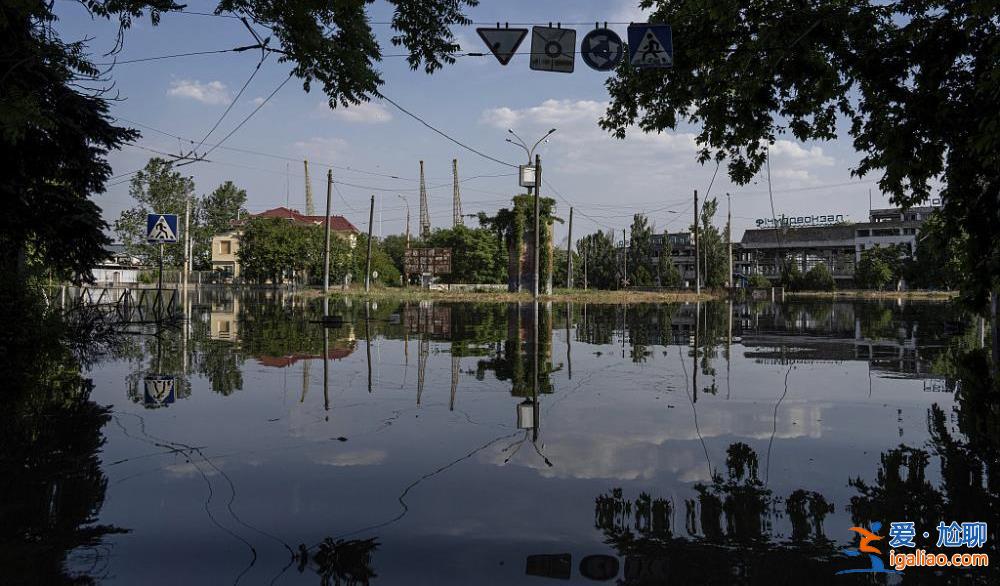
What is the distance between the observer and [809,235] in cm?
13100

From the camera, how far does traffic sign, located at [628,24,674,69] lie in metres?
10.4

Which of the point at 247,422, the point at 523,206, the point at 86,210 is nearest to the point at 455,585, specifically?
the point at 247,422

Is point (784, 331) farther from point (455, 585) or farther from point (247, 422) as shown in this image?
point (455, 585)

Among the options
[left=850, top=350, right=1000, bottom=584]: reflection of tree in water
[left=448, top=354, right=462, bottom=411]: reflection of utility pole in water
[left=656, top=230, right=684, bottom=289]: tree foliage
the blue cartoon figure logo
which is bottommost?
the blue cartoon figure logo

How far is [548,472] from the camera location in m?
5.64

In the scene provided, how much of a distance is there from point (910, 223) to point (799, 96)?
129m

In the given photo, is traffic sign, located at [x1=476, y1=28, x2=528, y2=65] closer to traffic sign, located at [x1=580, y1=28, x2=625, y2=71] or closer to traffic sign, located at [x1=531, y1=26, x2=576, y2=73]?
traffic sign, located at [x1=531, y1=26, x2=576, y2=73]

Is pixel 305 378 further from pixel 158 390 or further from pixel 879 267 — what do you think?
pixel 879 267

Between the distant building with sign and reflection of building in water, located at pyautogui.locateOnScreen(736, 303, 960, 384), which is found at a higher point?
the distant building with sign

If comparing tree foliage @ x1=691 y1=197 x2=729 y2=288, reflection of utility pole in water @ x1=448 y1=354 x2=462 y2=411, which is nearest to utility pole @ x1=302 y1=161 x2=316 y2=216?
tree foliage @ x1=691 y1=197 x2=729 y2=288

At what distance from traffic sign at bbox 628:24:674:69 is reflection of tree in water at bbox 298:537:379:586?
8.44 m

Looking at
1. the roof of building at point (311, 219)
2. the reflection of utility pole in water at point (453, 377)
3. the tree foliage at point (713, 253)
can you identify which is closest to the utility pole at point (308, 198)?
the roof of building at point (311, 219)

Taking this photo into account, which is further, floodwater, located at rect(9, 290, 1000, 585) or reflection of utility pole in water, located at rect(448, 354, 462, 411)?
reflection of utility pole in water, located at rect(448, 354, 462, 411)

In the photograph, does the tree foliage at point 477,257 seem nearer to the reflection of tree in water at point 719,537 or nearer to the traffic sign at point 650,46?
Answer: the traffic sign at point 650,46
